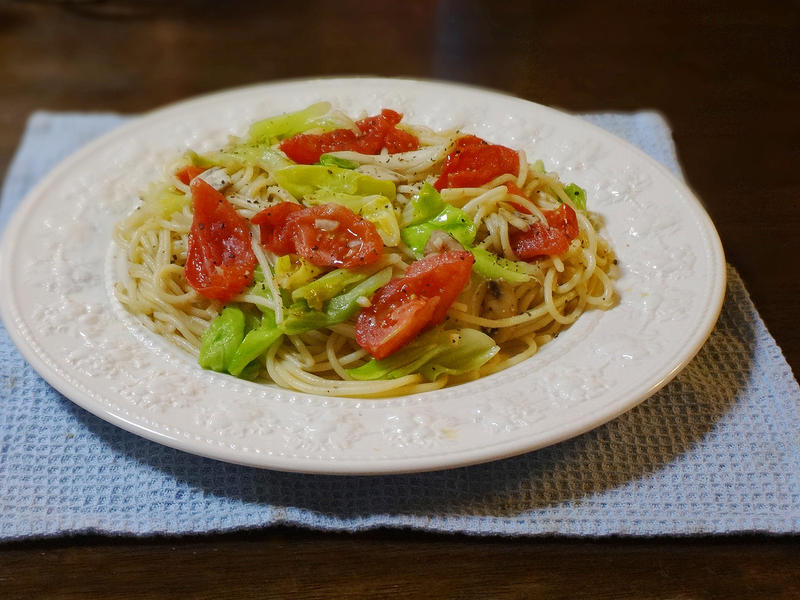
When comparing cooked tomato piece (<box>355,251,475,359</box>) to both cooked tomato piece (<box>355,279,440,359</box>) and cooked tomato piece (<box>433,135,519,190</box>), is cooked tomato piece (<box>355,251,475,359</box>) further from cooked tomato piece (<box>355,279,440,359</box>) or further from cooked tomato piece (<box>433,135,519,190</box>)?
cooked tomato piece (<box>433,135,519,190</box>)

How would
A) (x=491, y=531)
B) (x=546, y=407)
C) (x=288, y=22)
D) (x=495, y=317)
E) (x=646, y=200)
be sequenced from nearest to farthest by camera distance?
(x=491, y=531) → (x=546, y=407) → (x=495, y=317) → (x=646, y=200) → (x=288, y=22)

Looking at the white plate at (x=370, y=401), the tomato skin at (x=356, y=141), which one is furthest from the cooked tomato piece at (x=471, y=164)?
the white plate at (x=370, y=401)

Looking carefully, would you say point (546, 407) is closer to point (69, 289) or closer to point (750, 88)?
point (69, 289)

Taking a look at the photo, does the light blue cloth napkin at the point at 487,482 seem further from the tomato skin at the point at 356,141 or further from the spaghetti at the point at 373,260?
the tomato skin at the point at 356,141

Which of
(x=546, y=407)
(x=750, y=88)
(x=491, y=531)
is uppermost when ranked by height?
(x=750, y=88)

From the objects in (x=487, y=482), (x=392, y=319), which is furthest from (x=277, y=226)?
(x=487, y=482)

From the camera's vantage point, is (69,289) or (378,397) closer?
(378,397)

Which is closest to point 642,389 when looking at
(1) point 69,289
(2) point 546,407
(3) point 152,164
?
(2) point 546,407
